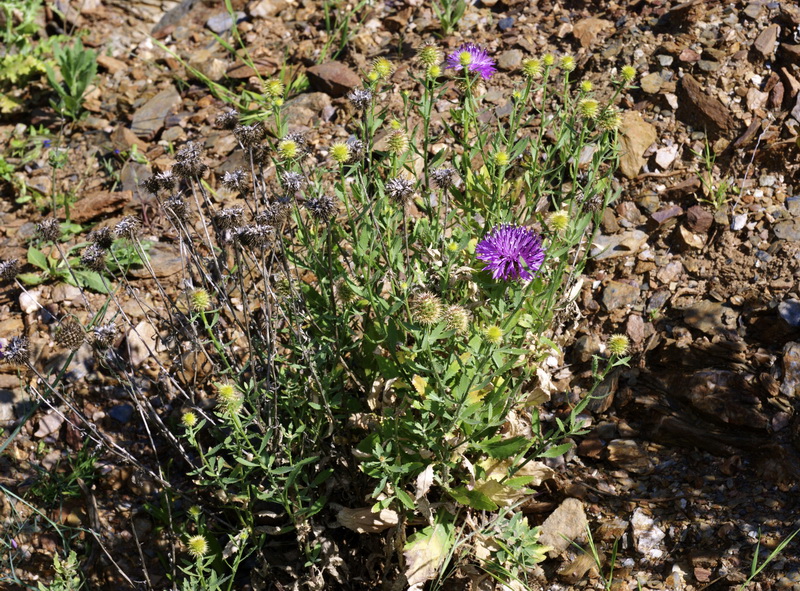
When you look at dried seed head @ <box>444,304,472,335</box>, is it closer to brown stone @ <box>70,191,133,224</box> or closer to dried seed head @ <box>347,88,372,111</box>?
dried seed head @ <box>347,88,372,111</box>

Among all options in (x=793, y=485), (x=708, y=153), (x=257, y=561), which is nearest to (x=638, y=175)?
(x=708, y=153)

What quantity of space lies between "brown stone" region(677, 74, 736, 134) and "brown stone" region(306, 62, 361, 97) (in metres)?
2.40

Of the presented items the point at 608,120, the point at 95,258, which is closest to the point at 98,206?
the point at 95,258

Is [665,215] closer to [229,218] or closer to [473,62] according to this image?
[473,62]

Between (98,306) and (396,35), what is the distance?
335cm

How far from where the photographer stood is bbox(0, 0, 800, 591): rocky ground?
3891 mm

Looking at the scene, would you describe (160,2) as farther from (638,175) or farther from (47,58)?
(638,175)

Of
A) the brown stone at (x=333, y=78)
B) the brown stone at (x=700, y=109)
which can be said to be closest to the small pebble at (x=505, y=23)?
the brown stone at (x=333, y=78)

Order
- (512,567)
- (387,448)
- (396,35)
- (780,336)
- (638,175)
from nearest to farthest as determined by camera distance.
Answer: (387,448) → (512,567) → (780,336) → (638,175) → (396,35)

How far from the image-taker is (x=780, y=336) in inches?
166

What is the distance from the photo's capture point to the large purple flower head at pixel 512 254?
3264 mm

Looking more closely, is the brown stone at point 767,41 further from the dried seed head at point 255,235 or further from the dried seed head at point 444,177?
the dried seed head at point 255,235

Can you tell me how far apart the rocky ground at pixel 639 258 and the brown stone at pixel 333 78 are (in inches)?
0.7

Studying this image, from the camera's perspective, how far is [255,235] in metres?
3.25
